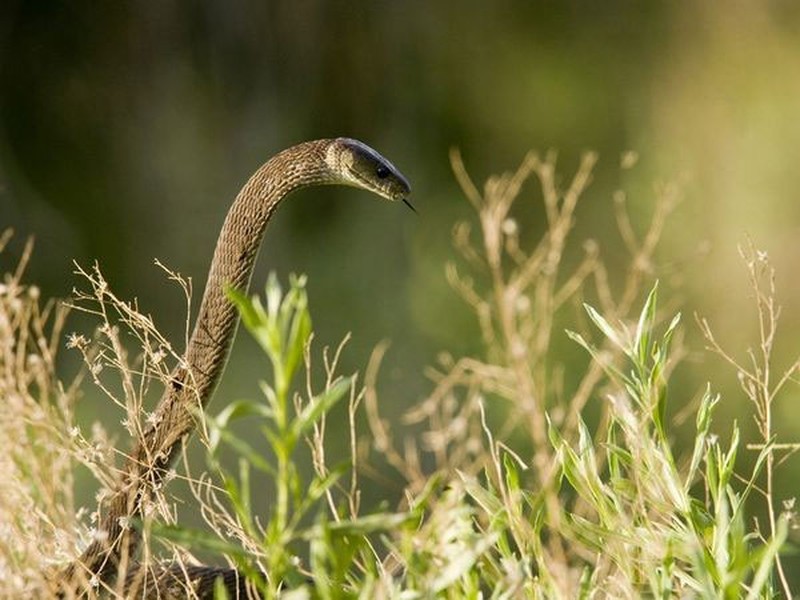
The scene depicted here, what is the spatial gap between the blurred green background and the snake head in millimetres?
2736

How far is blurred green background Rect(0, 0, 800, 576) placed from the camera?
13.8 feet

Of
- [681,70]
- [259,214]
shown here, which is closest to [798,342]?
[681,70]

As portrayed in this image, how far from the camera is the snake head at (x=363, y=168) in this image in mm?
1267

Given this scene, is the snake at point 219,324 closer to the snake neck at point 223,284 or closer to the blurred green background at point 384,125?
the snake neck at point 223,284

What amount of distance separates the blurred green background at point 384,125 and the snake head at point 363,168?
108 inches

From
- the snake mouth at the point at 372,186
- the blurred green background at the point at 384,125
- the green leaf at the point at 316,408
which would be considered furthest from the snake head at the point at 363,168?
the blurred green background at the point at 384,125

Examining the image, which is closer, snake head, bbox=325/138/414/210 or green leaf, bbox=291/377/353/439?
green leaf, bbox=291/377/353/439

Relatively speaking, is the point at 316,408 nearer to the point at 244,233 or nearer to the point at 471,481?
the point at 471,481

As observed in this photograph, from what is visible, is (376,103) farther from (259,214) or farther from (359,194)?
(259,214)

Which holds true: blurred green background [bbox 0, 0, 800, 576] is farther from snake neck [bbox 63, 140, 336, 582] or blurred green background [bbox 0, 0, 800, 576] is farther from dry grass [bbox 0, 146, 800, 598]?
dry grass [bbox 0, 146, 800, 598]

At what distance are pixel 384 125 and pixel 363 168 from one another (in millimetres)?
3342

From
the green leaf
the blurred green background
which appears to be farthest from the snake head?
the blurred green background

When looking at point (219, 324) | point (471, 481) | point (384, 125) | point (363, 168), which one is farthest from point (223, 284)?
point (384, 125)

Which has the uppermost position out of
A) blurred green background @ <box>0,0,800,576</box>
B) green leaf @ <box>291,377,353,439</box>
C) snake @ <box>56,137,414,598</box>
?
green leaf @ <box>291,377,353,439</box>
